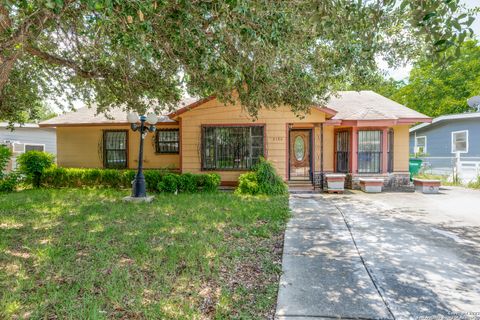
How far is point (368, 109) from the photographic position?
11.4 meters

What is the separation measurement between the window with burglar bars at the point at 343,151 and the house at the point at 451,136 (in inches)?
236

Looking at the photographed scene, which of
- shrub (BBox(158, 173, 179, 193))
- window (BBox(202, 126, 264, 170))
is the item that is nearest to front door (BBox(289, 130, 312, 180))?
window (BBox(202, 126, 264, 170))

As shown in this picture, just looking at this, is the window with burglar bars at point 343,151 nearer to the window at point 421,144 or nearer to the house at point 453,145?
the house at point 453,145

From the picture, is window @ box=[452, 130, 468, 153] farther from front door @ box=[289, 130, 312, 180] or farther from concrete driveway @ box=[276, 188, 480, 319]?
concrete driveway @ box=[276, 188, 480, 319]

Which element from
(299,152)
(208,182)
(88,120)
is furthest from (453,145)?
(88,120)

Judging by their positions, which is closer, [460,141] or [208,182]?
[208,182]

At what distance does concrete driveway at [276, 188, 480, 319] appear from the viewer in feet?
9.00

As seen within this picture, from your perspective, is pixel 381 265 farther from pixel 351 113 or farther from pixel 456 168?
pixel 456 168

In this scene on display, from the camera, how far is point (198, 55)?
4.66m

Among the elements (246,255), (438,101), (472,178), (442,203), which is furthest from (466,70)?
(246,255)

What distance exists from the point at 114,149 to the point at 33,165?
123 inches

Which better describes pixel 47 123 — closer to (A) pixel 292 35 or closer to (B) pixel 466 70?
(A) pixel 292 35

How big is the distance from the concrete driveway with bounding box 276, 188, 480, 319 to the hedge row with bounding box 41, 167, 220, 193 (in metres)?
4.14

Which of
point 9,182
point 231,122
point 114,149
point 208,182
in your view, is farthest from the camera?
point 114,149
